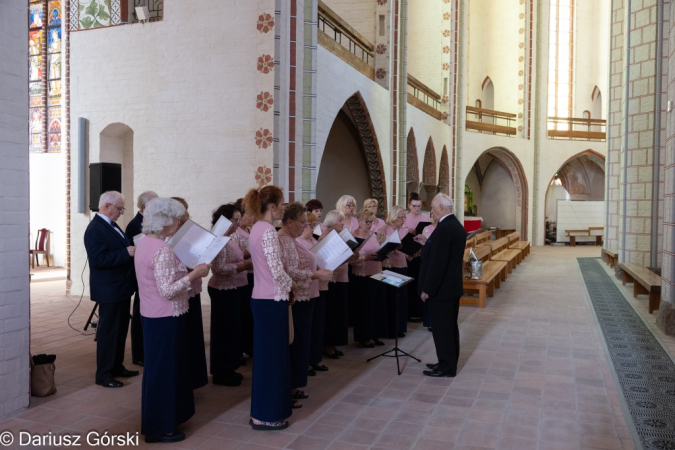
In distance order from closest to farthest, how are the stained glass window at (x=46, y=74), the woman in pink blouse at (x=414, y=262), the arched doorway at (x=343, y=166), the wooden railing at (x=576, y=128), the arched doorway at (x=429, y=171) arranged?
the woman in pink blouse at (x=414, y=262), the stained glass window at (x=46, y=74), the arched doorway at (x=343, y=166), the arched doorway at (x=429, y=171), the wooden railing at (x=576, y=128)

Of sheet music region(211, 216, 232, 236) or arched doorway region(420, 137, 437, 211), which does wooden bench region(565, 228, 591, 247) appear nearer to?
arched doorway region(420, 137, 437, 211)

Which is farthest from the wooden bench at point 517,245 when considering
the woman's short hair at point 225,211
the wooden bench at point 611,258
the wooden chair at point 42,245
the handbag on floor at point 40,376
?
the handbag on floor at point 40,376

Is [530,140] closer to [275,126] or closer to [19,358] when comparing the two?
[275,126]

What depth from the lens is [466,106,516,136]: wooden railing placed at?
2145 cm

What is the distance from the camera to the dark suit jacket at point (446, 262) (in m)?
5.01

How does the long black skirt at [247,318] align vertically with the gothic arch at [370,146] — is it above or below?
below

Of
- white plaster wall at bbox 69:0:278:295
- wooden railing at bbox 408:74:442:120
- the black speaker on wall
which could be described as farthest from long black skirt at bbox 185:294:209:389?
wooden railing at bbox 408:74:442:120

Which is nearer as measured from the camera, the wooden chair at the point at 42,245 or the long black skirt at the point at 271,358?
the long black skirt at the point at 271,358

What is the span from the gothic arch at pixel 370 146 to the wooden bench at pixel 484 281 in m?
2.86

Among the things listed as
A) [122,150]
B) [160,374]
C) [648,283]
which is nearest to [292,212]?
[160,374]

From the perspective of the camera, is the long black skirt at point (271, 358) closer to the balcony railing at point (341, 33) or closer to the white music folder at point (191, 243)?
the white music folder at point (191, 243)

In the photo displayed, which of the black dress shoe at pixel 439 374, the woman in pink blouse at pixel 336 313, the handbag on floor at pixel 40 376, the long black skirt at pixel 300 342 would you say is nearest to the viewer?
the long black skirt at pixel 300 342

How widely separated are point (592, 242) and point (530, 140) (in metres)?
5.01

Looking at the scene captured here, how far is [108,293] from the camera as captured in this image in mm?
4742
